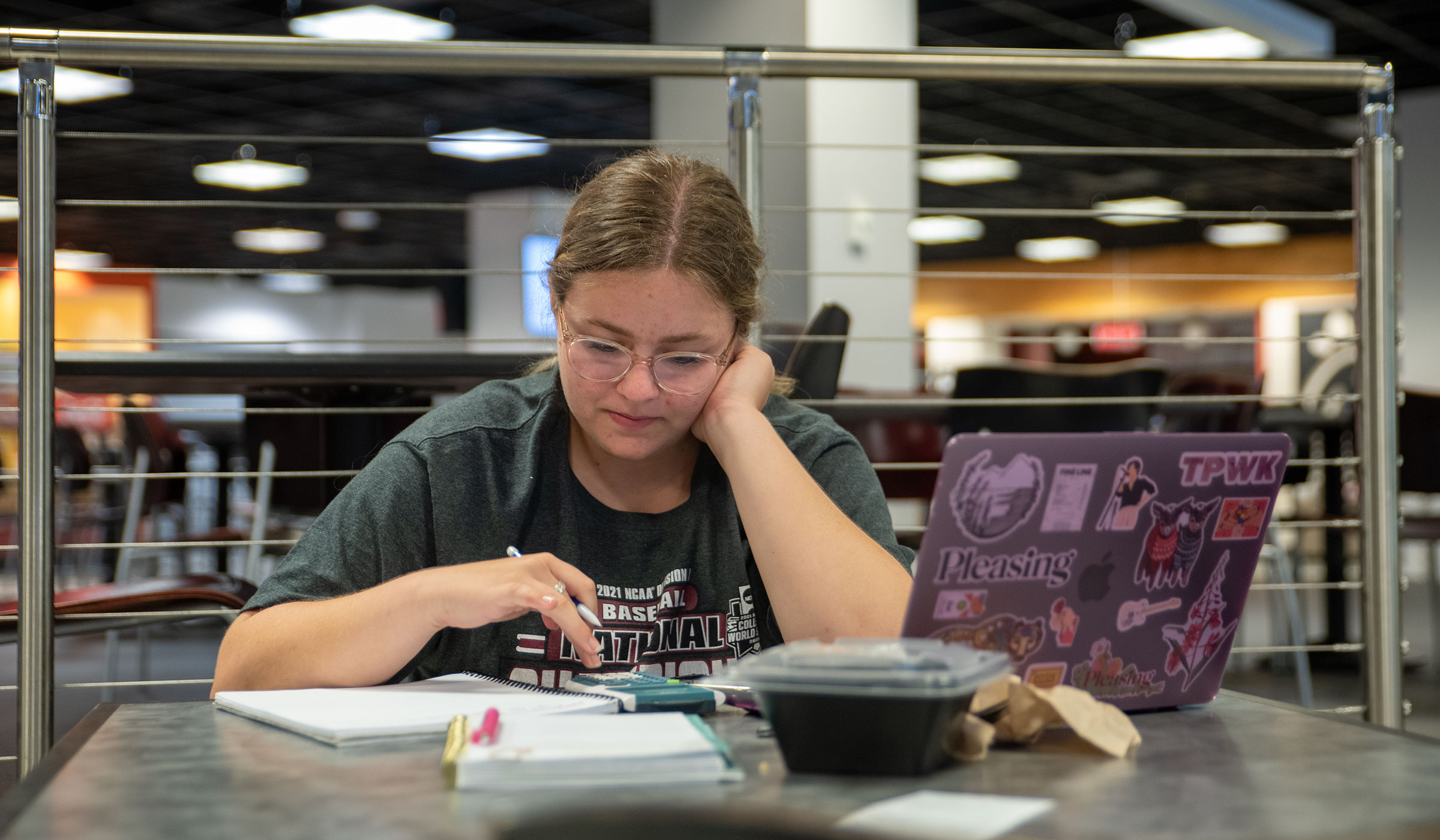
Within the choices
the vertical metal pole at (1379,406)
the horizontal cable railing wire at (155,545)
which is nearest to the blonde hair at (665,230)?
the horizontal cable railing wire at (155,545)

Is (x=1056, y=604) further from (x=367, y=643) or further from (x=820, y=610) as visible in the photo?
(x=367, y=643)

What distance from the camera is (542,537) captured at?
1205mm

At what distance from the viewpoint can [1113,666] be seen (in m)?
0.81

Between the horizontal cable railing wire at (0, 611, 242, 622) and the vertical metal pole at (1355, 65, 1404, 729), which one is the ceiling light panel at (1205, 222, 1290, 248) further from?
the horizontal cable railing wire at (0, 611, 242, 622)

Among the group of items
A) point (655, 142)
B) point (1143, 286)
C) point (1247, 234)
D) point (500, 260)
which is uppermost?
point (1247, 234)

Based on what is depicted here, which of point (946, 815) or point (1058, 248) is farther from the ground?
point (1058, 248)

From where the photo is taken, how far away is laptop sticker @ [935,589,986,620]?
28.8 inches

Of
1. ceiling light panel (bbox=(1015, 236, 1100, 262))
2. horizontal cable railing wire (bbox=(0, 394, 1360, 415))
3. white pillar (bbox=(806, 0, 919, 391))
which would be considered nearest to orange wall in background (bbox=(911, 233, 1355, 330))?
ceiling light panel (bbox=(1015, 236, 1100, 262))

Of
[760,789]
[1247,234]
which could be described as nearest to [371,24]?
[760,789]

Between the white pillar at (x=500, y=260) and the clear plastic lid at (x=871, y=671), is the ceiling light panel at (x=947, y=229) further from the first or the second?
the clear plastic lid at (x=871, y=671)

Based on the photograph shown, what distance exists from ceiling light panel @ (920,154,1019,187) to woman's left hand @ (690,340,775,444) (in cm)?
697

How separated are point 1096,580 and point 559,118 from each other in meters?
7.26

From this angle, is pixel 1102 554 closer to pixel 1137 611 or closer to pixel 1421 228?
pixel 1137 611

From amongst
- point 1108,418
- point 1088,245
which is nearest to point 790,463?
point 1108,418
